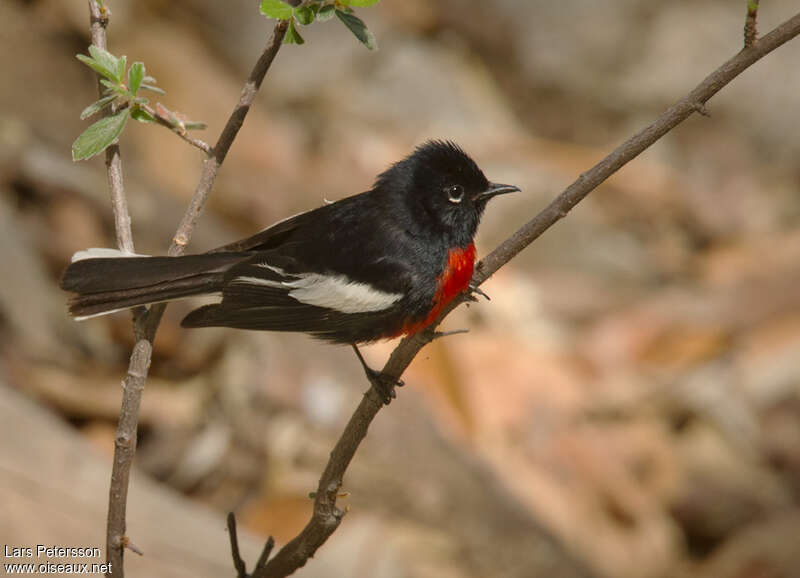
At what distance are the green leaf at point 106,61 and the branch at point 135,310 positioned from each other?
119 millimetres

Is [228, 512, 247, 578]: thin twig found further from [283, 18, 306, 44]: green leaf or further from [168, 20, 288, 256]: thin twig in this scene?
[283, 18, 306, 44]: green leaf

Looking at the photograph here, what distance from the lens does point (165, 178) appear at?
752 centimetres

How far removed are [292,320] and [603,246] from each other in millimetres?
6550

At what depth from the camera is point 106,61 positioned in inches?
71.1

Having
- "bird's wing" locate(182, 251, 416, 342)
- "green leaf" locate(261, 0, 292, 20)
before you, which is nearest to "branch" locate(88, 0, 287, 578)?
"green leaf" locate(261, 0, 292, 20)

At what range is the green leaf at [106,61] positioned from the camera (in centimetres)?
180

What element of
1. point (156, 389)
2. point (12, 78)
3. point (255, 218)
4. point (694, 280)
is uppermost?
point (12, 78)

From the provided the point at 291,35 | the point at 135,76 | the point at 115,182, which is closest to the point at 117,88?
the point at 135,76

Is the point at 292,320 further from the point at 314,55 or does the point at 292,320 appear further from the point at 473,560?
the point at 314,55

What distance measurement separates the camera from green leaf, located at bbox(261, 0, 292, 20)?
1.74 metres

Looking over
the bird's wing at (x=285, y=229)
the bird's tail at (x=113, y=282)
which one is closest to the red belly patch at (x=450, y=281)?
the bird's wing at (x=285, y=229)

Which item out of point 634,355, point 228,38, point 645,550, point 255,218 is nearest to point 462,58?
point 228,38

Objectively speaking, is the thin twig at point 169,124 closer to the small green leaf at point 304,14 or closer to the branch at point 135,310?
the branch at point 135,310

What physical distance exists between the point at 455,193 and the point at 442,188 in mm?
41
